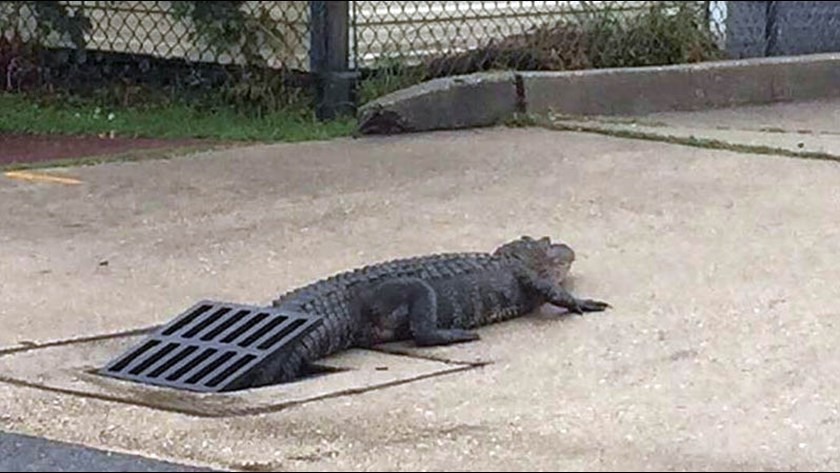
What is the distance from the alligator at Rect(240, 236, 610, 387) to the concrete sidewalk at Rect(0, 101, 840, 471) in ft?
0.28

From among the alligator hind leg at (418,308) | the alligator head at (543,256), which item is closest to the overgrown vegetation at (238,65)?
the alligator head at (543,256)

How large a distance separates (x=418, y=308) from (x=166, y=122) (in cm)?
445

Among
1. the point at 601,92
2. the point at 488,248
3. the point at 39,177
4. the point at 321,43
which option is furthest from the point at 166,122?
the point at 488,248

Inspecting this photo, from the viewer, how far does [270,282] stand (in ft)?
20.3

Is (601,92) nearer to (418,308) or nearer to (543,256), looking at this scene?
(543,256)

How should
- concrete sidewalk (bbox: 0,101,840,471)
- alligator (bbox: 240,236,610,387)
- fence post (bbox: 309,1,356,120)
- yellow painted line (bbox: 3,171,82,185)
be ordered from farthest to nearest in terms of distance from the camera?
1. fence post (bbox: 309,1,356,120)
2. yellow painted line (bbox: 3,171,82,185)
3. alligator (bbox: 240,236,610,387)
4. concrete sidewalk (bbox: 0,101,840,471)

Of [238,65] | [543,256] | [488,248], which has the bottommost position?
[488,248]

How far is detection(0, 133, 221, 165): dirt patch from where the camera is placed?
869cm

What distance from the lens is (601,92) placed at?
31.7 ft

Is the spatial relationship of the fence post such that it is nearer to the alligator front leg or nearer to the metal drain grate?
the alligator front leg

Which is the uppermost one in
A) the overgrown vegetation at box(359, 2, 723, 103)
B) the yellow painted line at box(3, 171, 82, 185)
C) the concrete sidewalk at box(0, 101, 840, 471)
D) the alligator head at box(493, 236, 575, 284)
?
the overgrown vegetation at box(359, 2, 723, 103)

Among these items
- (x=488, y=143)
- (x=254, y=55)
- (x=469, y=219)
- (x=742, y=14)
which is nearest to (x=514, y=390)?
(x=469, y=219)

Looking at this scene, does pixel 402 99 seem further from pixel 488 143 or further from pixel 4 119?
pixel 4 119

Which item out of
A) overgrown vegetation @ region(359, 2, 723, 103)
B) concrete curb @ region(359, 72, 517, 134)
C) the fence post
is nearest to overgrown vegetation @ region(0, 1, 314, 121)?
the fence post
